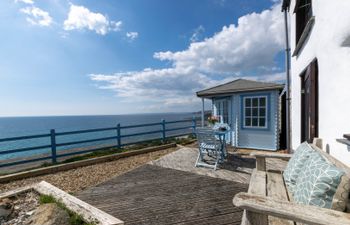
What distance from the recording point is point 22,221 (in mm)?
2053

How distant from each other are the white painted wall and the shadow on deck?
55.5 inches

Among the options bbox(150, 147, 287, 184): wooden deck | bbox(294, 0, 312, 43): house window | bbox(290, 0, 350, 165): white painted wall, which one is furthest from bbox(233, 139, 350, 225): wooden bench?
bbox(294, 0, 312, 43): house window

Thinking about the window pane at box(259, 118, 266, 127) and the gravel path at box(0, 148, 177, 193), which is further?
the window pane at box(259, 118, 266, 127)

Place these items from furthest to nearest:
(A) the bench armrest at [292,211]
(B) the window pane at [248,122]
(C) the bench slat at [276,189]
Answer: (B) the window pane at [248,122] < (C) the bench slat at [276,189] < (A) the bench armrest at [292,211]

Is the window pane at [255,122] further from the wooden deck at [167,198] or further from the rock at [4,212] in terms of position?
the rock at [4,212]

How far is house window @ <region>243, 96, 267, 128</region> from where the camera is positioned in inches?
238

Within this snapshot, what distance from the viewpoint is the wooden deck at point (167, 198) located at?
2.22 meters

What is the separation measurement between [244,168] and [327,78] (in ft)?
8.87

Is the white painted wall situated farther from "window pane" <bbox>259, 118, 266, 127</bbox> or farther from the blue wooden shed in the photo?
"window pane" <bbox>259, 118, 266, 127</bbox>

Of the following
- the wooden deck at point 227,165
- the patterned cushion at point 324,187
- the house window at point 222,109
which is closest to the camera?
the patterned cushion at point 324,187

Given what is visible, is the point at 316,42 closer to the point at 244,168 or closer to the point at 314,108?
the point at 314,108

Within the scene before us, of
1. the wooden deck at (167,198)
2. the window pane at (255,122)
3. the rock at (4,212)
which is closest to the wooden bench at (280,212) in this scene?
the wooden deck at (167,198)

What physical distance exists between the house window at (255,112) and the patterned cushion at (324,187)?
16.3 feet

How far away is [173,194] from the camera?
112 inches
